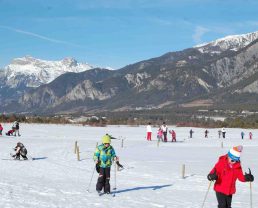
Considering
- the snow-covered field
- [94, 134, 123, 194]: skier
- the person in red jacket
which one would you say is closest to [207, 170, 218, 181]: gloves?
the person in red jacket

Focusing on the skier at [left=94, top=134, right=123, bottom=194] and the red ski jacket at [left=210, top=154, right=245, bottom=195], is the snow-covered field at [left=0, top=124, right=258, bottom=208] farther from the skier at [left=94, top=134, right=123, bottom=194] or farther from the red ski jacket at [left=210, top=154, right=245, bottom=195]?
the red ski jacket at [left=210, top=154, right=245, bottom=195]

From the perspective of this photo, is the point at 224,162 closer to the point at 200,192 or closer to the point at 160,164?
the point at 200,192

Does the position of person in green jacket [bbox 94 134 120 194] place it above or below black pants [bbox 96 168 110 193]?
above

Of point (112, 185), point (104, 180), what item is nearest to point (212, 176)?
point (104, 180)

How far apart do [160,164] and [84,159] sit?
439 centimetres

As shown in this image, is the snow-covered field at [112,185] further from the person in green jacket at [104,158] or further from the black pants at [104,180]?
the person in green jacket at [104,158]

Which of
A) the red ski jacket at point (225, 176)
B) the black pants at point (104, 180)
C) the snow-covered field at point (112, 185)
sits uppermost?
the red ski jacket at point (225, 176)

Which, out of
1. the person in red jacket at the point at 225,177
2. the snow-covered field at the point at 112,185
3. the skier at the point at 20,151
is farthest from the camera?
the skier at the point at 20,151

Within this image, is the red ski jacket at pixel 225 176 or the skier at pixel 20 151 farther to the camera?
the skier at pixel 20 151

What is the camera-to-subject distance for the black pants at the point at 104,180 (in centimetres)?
1466

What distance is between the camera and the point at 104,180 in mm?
14789

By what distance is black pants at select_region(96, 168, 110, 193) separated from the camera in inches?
577

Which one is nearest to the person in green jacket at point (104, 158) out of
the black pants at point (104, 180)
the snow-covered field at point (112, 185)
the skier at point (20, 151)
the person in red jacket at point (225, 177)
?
the black pants at point (104, 180)

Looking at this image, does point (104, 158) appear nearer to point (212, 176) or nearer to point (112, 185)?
point (112, 185)
